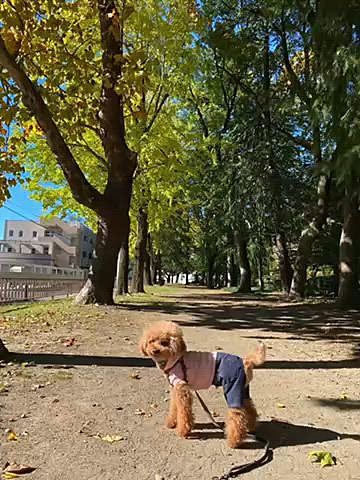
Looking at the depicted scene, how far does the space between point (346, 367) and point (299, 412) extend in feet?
9.33

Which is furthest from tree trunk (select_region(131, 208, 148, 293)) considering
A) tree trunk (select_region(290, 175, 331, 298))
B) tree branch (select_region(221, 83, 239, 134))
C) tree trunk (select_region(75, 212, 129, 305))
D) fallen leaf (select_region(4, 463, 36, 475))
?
fallen leaf (select_region(4, 463, 36, 475))

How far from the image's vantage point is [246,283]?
3494cm

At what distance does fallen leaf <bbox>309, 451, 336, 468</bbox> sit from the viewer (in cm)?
401

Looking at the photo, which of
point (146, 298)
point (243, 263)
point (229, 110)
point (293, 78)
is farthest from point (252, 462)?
point (243, 263)

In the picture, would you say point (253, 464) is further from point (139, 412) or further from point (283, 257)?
point (283, 257)

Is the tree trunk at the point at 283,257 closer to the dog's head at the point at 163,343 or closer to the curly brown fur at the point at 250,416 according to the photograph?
the curly brown fur at the point at 250,416

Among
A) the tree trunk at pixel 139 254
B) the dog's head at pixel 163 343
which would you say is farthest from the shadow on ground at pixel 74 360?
the tree trunk at pixel 139 254

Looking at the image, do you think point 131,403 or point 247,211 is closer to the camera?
point 131,403

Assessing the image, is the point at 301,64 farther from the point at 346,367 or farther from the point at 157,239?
the point at 157,239

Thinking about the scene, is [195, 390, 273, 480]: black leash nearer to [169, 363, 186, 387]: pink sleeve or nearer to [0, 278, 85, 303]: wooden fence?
[169, 363, 186, 387]: pink sleeve

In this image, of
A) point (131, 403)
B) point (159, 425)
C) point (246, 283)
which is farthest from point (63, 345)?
point (246, 283)

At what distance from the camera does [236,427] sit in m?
4.27

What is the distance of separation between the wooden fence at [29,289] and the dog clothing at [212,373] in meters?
16.1

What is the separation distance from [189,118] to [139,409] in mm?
24224
